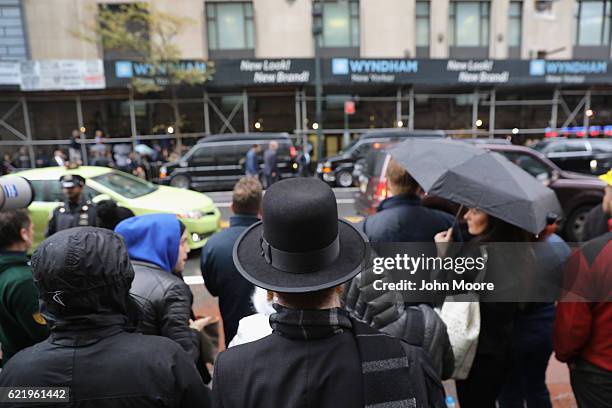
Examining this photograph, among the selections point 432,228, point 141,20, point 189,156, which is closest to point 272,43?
point 141,20

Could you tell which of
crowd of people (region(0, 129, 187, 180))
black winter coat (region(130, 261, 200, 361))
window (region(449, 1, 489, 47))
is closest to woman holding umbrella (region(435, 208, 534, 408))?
black winter coat (region(130, 261, 200, 361))

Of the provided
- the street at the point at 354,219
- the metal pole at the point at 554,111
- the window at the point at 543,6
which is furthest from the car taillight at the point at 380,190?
the metal pole at the point at 554,111

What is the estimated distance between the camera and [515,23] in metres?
22.3

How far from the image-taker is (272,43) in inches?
844

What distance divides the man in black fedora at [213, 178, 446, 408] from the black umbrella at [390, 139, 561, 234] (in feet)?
4.67

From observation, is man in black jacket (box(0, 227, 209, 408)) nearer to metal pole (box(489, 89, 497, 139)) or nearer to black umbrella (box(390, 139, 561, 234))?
black umbrella (box(390, 139, 561, 234))

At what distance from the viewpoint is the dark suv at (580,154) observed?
42.6ft

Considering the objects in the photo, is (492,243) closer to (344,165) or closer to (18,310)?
(18,310)

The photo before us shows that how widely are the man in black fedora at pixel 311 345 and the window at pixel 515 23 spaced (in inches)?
992

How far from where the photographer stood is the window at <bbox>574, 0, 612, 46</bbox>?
23.6m

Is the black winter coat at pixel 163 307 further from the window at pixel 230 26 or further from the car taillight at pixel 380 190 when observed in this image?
the window at pixel 230 26

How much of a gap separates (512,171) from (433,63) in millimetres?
18152

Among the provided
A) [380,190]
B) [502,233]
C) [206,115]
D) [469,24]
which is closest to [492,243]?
[502,233]

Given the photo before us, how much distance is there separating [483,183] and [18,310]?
8.78ft
